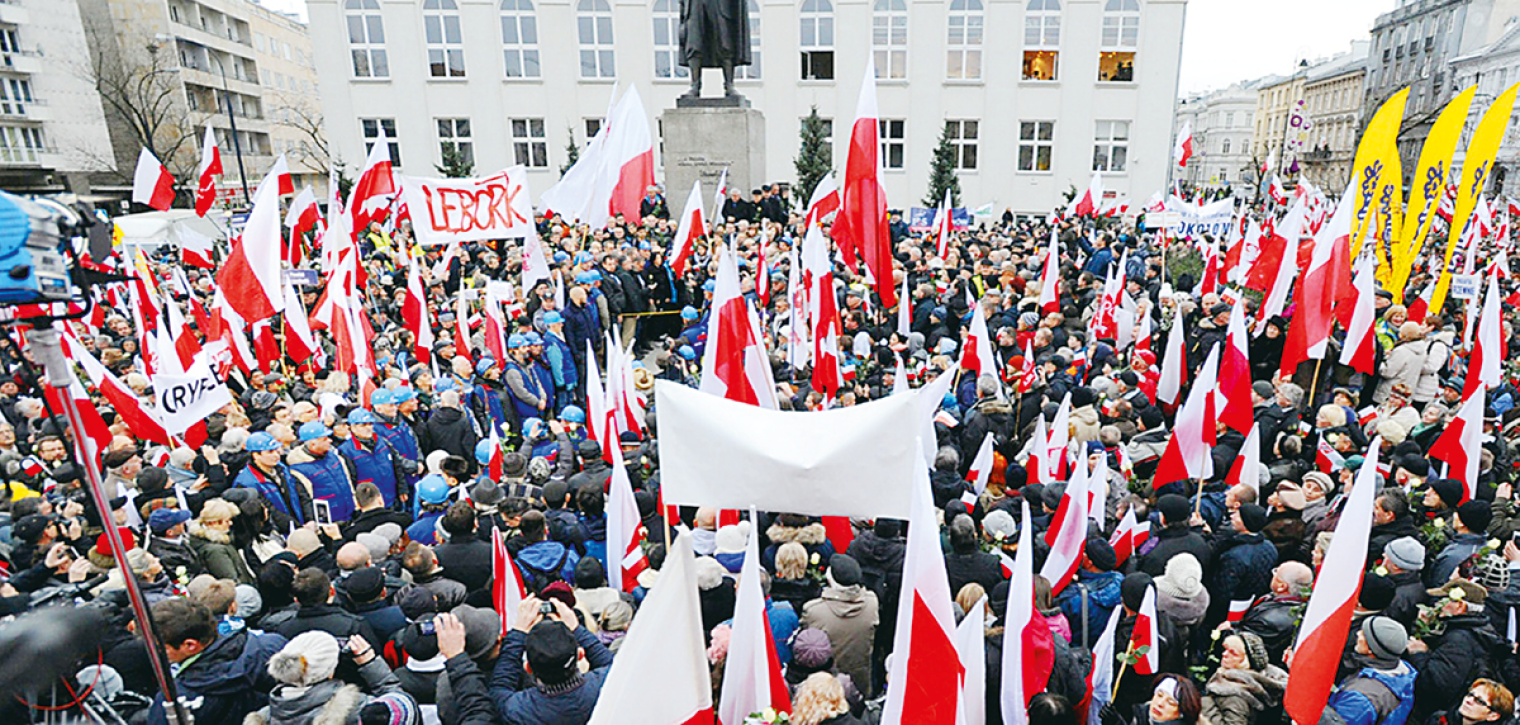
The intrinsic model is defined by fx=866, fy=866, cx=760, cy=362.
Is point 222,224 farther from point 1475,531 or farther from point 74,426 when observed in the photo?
point 1475,531

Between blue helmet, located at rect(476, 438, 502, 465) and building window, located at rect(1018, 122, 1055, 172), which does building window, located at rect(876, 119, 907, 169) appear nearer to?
building window, located at rect(1018, 122, 1055, 172)

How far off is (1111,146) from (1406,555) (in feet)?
87.0

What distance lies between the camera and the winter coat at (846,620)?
3.84 meters

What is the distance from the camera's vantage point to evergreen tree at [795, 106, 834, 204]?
25422 mm

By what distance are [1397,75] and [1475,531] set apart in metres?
80.2

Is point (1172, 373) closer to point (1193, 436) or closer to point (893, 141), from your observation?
point (1193, 436)

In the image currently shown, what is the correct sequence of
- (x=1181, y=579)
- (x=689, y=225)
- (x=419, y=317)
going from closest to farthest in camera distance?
(x=1181, y=579) < (x=419, y=317) < (x=689, y=225)

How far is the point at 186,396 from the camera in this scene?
6.00 metres

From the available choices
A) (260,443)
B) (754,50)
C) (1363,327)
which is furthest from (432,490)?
(754,50)

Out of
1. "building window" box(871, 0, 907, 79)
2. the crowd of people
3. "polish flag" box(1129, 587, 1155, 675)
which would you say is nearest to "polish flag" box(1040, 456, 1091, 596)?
the crowd of people

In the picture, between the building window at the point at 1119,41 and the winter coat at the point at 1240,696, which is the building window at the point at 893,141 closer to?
the building window at the point at 1119,41

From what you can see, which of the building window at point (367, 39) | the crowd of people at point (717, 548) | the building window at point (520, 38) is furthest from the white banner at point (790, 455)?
the building window at point (367, 39)

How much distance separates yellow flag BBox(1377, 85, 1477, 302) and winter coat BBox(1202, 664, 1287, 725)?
792cm

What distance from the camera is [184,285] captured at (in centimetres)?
1013
